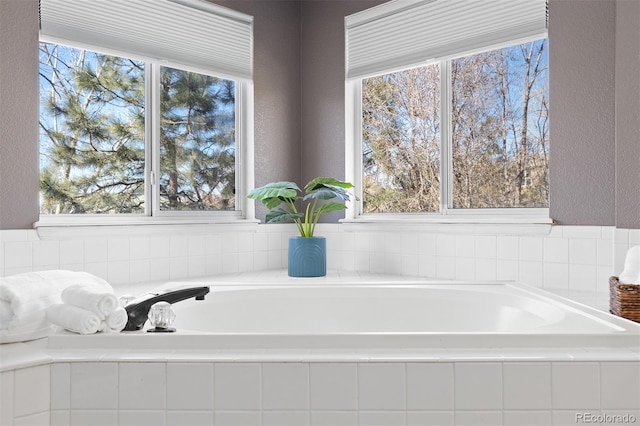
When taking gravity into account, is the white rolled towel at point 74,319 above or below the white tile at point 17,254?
below

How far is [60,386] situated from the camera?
1300mm

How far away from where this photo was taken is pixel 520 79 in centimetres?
258

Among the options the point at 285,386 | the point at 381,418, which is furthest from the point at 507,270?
the point at 285,386

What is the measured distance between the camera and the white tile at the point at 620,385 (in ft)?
4.13

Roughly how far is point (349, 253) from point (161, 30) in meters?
1.68

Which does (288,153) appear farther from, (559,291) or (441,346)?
(441,346)

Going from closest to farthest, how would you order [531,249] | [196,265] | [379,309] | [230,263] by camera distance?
[379,309] < [531,249] < [196,265] < [230,263]

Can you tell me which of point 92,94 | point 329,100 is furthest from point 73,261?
point 329,100

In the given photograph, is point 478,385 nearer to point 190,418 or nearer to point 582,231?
point 190,418

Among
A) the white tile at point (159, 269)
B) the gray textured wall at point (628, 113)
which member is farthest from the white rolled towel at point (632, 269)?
the white tile at point (159, 269)

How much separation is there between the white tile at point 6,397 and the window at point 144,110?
4.35 ft

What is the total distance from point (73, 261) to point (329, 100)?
1806 mm

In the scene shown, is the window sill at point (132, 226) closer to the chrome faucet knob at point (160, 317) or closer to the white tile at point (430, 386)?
the chrome faucet knob at point (160, 317)

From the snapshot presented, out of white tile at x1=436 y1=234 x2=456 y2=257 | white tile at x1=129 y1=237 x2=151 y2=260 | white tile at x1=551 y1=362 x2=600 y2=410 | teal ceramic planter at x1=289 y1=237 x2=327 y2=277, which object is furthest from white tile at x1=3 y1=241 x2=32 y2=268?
white tile at x1=551 y1=362 x2=600 y2=410
